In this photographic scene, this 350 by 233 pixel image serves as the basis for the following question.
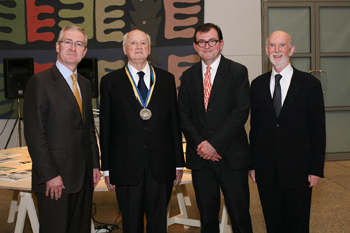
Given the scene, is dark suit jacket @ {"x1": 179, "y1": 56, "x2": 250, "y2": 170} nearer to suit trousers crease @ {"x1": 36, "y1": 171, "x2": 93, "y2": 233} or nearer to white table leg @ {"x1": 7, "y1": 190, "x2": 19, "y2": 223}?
suit trousers crease @ {"x1": 36, "y1": 171, "x2": 93, "y2": 233}

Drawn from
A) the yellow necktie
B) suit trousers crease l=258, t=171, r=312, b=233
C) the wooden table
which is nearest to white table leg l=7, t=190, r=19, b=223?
the wooden table

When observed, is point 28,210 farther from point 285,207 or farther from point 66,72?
point 285,207

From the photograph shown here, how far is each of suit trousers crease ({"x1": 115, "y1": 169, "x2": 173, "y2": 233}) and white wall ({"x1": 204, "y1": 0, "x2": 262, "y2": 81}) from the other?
4.62m

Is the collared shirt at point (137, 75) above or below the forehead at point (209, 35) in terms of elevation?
below

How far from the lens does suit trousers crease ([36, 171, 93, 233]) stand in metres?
2.04

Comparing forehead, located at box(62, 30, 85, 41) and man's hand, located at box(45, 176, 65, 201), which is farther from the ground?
forehead, located at box(62, 30, 85, 41)

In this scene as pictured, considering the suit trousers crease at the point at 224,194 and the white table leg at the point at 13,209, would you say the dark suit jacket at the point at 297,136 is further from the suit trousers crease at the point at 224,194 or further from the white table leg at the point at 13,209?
the white table leg at the point at 13,209

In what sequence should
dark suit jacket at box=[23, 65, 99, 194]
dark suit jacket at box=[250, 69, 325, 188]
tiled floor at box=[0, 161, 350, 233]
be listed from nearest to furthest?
dark suit jacket at box=[23, 65, 99, 194] < dark suit jacket at box=[250, 69, 325, 188] < tiled floor at box=[0, 161, 350, 233]

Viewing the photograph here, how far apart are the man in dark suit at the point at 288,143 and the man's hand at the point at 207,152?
1.07 ft

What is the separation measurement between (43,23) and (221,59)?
486 cm

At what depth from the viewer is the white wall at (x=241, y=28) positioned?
254 inches

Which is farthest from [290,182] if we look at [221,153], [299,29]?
[299,29]


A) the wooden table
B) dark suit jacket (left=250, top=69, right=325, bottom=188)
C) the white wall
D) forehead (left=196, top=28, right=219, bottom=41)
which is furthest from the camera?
the white wall

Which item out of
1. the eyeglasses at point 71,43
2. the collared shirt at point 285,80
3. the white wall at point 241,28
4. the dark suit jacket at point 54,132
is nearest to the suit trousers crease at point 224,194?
the collared shirt at point 285,80
